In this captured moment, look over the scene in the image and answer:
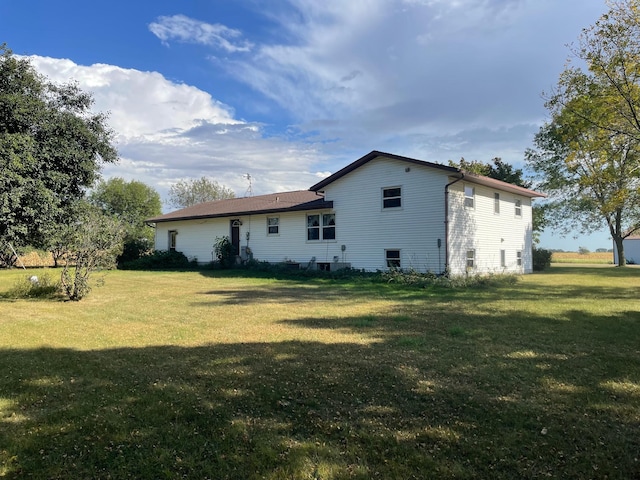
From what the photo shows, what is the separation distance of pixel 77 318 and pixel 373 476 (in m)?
7.56

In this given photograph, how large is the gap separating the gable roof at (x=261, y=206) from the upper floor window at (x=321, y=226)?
621 mm

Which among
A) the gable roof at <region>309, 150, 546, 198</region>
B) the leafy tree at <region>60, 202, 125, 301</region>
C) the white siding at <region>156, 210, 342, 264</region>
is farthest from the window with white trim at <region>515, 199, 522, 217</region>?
the leafy tree at <region>60, 202, 125, 301</region>

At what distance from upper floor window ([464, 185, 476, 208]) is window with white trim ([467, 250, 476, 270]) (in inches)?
79.5

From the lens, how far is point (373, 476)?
8.93 feet

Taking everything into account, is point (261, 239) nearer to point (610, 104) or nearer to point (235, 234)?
point (235, 234)

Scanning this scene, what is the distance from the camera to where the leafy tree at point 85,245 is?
10.4 meters

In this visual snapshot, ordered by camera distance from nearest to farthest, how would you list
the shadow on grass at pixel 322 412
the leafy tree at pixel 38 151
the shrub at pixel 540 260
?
the shadow on grass at pixel 322 412 < the leafy tree at pixel 38 151 < the shrub at pixel 540 260

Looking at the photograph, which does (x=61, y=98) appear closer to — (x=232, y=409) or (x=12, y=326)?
(x=12, y=326)

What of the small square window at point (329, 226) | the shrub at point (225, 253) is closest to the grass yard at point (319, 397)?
the small square window at point (329, 226)

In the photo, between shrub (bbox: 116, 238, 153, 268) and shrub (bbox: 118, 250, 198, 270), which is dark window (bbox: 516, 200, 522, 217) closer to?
shrub (bbox: 118, 250, 198, 270)

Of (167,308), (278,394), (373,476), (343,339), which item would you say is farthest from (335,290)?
(373,476)

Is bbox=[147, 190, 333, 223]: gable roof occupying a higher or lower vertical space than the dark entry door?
higher

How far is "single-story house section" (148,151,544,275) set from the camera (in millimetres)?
16719

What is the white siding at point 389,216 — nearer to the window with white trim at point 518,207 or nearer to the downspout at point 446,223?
the downspout at point 446,223
